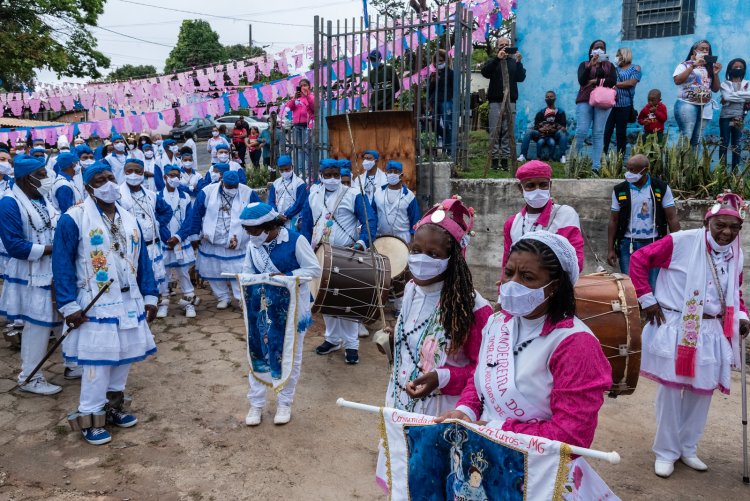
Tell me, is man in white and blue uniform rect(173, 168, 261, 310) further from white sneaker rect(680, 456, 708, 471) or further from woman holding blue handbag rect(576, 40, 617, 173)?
white sneaker rect(680, 456, 708, 471)

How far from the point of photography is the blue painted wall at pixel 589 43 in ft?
32.1

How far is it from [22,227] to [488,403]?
5158 millimetres

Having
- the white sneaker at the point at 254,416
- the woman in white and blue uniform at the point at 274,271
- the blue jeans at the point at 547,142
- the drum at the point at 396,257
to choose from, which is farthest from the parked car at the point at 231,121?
the white sneaker at the point at 254,416

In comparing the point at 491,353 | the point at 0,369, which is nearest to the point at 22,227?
the point at 0,369

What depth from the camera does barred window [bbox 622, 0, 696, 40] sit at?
1004 centimetres

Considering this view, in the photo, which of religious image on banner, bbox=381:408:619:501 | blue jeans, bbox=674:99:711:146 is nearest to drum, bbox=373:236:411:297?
religious image on banner, bbox=381:408:619:501

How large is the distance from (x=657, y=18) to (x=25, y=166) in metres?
9.82

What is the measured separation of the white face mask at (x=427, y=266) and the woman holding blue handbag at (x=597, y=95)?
6.93 meters

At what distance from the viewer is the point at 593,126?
943cm

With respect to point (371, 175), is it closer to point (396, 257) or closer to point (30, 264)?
point (396, 257)

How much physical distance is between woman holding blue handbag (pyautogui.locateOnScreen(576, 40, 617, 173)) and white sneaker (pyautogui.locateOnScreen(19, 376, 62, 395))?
7.68 m

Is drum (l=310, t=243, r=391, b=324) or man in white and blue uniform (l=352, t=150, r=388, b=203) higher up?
man in white and blue uniform (l=352, t=150, r=388, b=203)

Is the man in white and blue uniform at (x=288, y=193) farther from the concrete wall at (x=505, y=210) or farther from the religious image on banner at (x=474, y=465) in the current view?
the religious image on banner at (x=474, y=465)

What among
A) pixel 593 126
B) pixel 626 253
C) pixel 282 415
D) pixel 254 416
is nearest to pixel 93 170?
pixel 254 416
